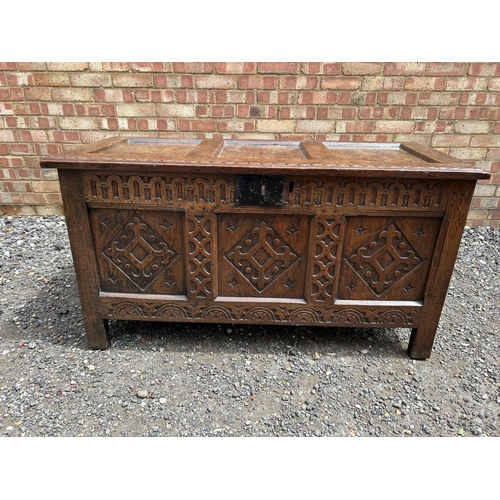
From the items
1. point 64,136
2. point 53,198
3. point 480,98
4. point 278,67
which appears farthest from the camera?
point 53,198

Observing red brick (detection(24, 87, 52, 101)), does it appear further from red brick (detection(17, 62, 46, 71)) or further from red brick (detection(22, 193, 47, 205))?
red brick (detection(22, 193, 47, 205))

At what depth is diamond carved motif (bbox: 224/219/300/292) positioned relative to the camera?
192cm

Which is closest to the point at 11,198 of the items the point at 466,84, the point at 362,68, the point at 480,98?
the point at 362,68

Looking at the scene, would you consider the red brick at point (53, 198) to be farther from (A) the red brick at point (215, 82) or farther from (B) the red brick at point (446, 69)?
(B) the red brick at point (446, 69)

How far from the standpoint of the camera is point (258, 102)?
3232 millimetres

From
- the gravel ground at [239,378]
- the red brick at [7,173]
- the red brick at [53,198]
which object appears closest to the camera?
the gravel ground at [239,378]

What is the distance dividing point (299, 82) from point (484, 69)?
60.3 inches

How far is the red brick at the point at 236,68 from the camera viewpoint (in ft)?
10.2

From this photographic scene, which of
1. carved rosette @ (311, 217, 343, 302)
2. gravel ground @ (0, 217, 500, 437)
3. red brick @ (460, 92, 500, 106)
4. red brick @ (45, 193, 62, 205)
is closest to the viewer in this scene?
gravel ground @ (0, 217, 500, 437)

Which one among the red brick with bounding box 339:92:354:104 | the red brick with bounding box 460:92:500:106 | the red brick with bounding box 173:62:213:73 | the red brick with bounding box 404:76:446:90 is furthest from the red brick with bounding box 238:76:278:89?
the red brick with bounding box 460:92:500:106

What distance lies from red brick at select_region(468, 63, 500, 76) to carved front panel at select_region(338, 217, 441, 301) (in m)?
2.07

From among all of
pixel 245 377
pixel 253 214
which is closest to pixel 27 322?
pixel 245 377

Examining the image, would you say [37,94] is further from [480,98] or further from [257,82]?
[480,98]

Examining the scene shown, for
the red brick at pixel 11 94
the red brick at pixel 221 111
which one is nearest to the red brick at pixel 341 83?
the red brick at pixel 221 111
